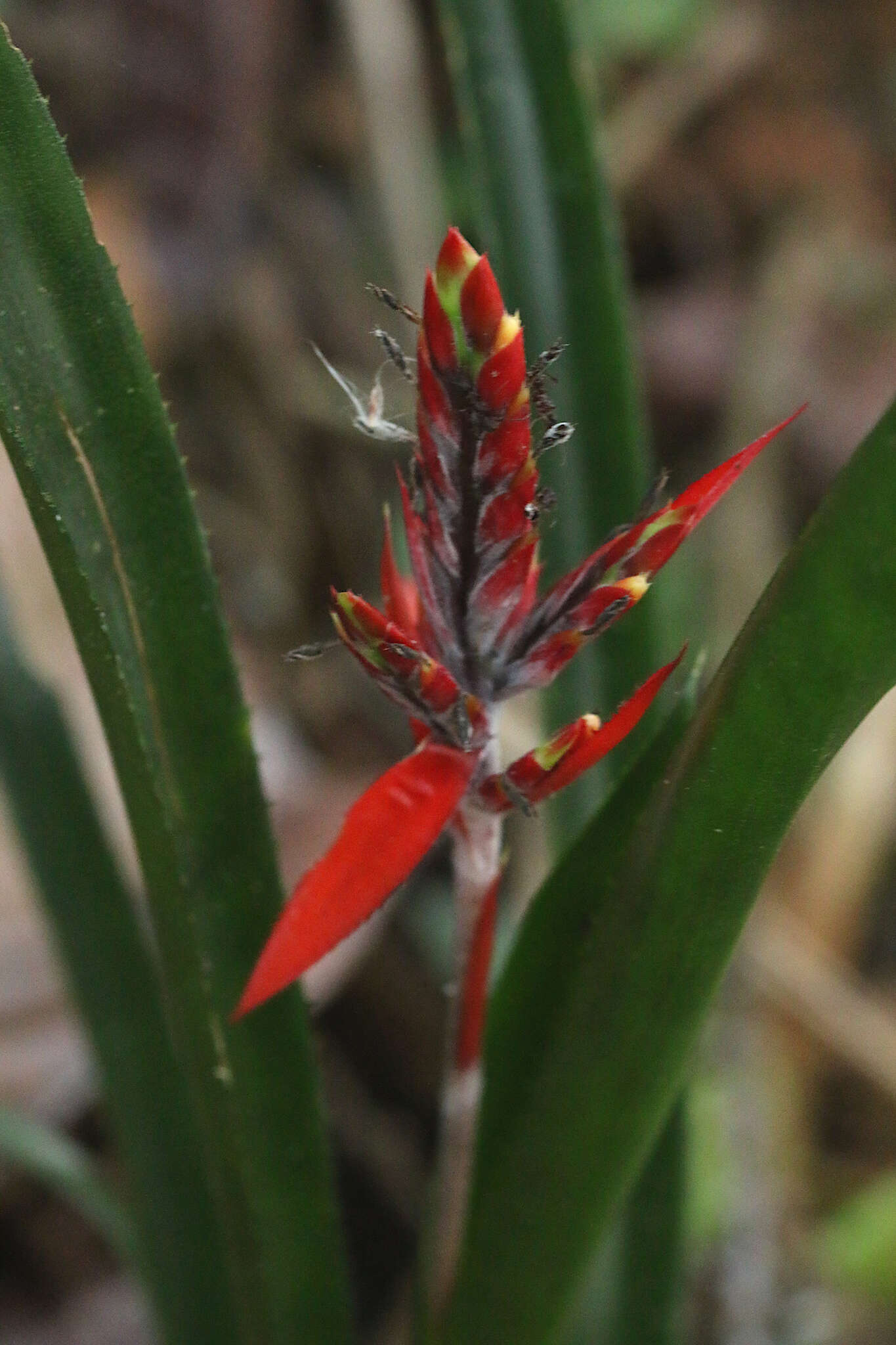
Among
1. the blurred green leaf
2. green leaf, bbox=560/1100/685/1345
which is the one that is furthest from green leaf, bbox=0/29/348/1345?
the blurred green leaf

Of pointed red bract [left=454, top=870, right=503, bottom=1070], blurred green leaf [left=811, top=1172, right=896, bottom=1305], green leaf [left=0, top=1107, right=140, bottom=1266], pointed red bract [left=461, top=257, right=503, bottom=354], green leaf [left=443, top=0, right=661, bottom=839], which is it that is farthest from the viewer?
blurred green leaf [left=811, top=1172, right=896, bottom=1305]

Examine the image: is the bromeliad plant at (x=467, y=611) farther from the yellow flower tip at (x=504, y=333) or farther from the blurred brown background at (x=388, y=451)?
the blurred brown background at (x=388, y=451)

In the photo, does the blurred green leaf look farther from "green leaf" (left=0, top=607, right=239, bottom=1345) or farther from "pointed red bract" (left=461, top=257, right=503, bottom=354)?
"pointed red bract" (left=461, top=257, right=503, bottom=354)

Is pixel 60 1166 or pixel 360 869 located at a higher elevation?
pixel 360 869

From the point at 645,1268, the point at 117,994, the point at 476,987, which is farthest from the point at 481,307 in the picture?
the point at 645,1268

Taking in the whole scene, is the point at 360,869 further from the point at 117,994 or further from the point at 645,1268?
the point at 645,1268

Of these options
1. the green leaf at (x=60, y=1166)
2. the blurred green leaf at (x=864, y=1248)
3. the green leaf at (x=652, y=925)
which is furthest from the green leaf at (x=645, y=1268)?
the blurred green leaf at (x=864, y=1248)

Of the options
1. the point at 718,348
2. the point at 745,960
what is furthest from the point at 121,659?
the point at 718,348

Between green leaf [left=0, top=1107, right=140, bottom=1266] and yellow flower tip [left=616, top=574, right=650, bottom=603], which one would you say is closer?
yellow flower tip [left=616, top=574, right=650, bottom=603]
